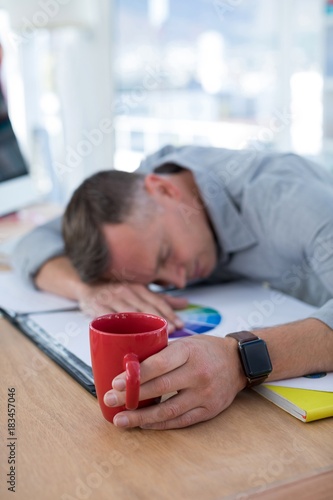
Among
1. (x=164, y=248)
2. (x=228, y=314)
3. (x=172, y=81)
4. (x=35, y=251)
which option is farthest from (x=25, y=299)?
(x=172, y=81)

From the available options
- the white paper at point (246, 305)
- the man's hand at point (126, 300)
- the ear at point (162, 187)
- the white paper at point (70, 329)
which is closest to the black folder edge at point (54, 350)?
the white paper at point (70, 329)

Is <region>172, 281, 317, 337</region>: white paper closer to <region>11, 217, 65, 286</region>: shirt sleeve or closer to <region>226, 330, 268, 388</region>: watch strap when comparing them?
<region>226, 330, 268, 388</region>: watch strap

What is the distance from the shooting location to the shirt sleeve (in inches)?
54.8

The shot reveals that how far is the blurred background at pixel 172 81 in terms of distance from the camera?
288 cm

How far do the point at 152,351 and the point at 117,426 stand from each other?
0.33 feet

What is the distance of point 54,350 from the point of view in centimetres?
100

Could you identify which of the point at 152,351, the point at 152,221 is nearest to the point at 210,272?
the point at 152,221

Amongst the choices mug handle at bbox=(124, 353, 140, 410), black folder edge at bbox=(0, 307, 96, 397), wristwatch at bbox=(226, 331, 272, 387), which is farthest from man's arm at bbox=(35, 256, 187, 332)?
mug handle at bbox=(124, 353, 140, 410)

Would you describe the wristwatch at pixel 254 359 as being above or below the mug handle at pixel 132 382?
below

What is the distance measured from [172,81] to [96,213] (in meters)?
2.45

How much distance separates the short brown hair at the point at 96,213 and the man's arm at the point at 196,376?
17.8 inches

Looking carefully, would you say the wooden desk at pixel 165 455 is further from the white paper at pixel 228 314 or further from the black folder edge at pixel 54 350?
the white paper at pixel 228 314

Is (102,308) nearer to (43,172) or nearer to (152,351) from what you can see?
(152,351)

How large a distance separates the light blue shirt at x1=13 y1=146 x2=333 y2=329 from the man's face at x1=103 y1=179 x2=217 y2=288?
27 millimetres
